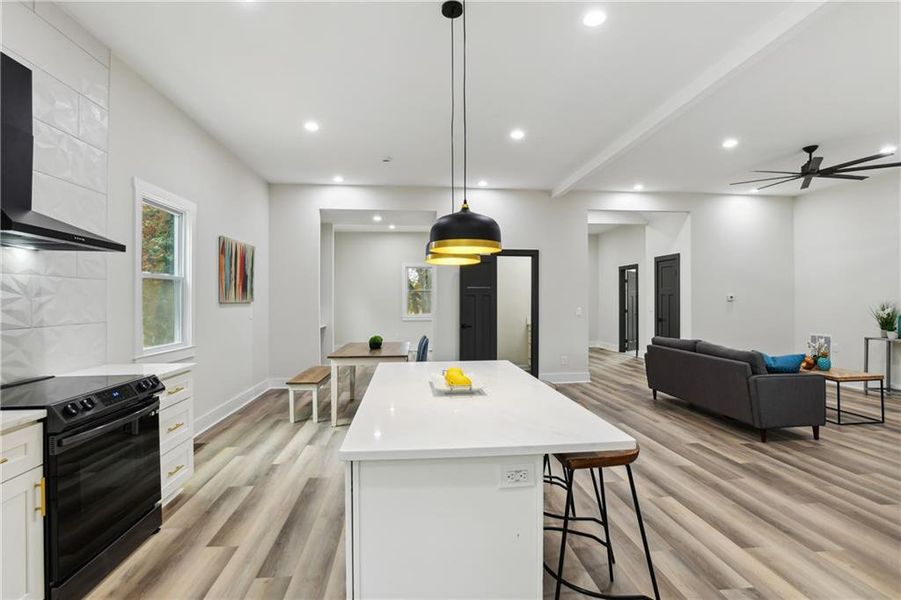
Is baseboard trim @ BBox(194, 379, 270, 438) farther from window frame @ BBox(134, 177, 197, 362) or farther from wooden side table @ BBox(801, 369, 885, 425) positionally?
wooden side table @ BBox(801, 369, 885, 425)

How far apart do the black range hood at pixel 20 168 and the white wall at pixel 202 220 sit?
83 cm

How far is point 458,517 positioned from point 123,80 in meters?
3.65

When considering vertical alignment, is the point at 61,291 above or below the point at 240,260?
below

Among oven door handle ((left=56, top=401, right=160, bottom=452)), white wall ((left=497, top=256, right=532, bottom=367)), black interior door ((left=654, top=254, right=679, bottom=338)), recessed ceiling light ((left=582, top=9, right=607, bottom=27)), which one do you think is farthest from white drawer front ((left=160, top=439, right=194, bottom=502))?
black interior door ((left=654, top=254, right=679, bottom=338))

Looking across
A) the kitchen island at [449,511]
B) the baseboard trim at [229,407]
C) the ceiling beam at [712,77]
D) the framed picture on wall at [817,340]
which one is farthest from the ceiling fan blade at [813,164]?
the baseboard trim at [229,407]

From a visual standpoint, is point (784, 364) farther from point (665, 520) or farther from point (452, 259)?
point (452, 259)

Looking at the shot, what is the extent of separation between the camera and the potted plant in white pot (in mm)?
5574

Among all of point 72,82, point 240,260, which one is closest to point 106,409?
point 72,82

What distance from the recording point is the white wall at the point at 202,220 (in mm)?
2986

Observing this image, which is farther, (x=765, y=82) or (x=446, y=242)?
(x=765, y=82)

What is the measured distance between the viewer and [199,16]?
252cm

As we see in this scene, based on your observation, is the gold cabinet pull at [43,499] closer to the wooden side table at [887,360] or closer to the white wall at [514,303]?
the white wall at [514,303]

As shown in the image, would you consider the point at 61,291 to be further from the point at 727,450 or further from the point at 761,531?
the point at 727,450

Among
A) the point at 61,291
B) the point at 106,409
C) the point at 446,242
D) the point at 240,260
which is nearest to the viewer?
the point at 106,409
